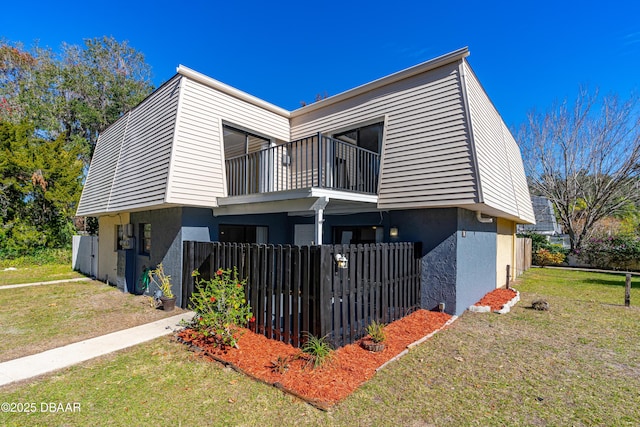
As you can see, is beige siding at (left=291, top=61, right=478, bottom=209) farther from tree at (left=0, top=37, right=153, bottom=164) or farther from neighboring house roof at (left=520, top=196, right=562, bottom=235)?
tree at (left=0, top=37, right=153, bottom=164)

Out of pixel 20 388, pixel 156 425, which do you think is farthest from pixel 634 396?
pixel 20 388

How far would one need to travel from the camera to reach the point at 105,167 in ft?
37.6

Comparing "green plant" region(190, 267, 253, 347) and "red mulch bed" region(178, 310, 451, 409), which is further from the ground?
"green plant" region(190, 267, 253, 347)

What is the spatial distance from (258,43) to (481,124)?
1349 centimetres

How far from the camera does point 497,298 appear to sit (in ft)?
27.5

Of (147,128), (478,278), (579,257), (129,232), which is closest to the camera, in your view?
(478,278)

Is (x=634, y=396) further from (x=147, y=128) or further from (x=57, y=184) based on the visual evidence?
(x=57, y=184)

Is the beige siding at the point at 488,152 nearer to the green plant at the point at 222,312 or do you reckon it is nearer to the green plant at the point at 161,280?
the green plant at the point at 222,312

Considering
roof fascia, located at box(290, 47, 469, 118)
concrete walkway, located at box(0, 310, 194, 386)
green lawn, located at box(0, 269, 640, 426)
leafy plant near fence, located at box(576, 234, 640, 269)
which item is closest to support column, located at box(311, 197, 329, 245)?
green lawn, located at box(0, 269, 640, 426)

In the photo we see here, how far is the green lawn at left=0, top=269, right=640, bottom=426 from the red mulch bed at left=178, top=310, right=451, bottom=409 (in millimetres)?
140

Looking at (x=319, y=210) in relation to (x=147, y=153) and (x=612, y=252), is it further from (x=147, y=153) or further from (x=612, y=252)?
(x=612, y=252)

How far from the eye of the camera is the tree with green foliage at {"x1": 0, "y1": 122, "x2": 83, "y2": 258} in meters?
15.0

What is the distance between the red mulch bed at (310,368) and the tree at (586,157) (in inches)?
786

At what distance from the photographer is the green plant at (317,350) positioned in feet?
13.5
